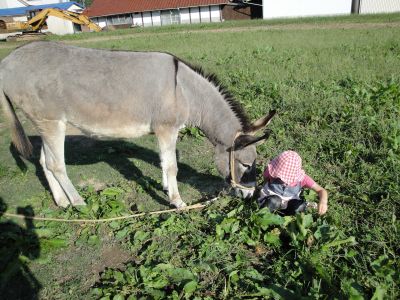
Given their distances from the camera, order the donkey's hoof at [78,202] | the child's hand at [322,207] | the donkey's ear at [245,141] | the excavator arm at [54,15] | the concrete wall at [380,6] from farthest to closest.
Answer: the excavator arm at [54,15] → the concrete wall at [380,6] → the donkey's hoof at [78,202] → the donkey's ear at [245,141] → the child's hand at [322,207]

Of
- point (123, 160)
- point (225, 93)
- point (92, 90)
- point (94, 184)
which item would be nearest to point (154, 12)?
point (123, 160)

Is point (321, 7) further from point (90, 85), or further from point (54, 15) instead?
point (90, 85)

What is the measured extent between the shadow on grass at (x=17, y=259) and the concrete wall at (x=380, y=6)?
3397 cm

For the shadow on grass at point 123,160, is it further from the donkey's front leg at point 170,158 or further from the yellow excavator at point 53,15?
the yellow excavator at point 53,15

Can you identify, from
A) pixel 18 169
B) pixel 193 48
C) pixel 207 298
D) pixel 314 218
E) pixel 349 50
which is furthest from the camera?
pixel 193 48

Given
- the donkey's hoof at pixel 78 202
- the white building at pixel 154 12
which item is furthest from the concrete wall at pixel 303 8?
the donkey's hoof at pixel 78 202

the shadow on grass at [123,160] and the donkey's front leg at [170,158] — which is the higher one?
the donkey's front leg at [170,158]

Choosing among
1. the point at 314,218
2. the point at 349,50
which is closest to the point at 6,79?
the point at 314,218

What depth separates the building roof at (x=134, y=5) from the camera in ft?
134

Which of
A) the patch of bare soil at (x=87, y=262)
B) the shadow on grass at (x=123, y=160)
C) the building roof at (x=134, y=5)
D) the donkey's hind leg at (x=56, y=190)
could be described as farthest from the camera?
the building roof at (x=134, y=5)

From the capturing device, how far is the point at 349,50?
12211 mm

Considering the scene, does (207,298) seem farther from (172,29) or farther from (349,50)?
(172,29)

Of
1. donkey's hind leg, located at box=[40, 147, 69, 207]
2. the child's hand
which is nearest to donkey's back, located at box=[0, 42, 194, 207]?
donkey's hind leg, located at box=[40, 147, 69, 207]

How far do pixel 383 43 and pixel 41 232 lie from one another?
45.4ft
